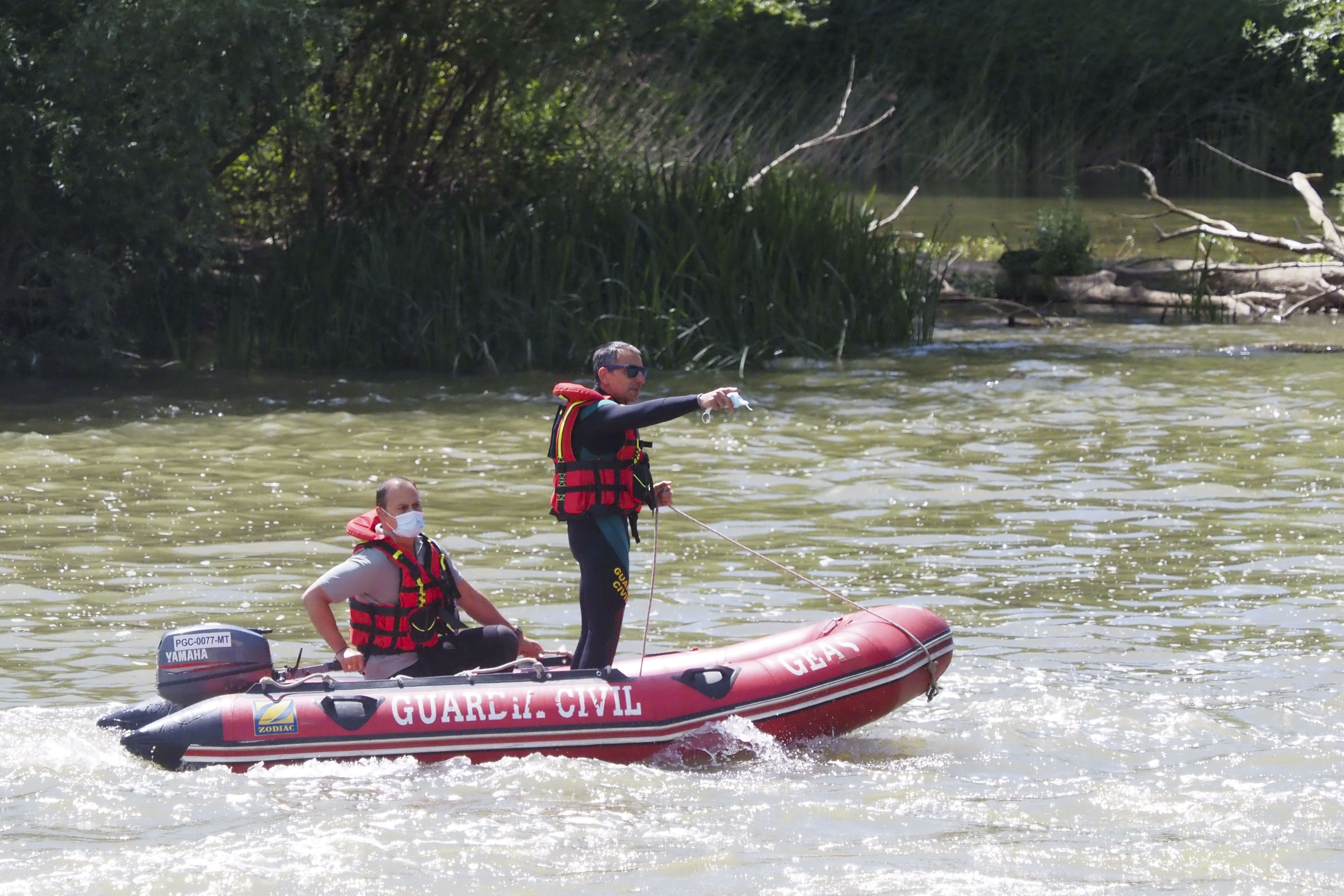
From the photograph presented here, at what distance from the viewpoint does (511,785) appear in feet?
18.7

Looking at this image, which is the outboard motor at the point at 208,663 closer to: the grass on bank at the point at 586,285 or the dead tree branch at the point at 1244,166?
the grass on bank at the point at 586,285

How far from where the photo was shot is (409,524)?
606 centimetres

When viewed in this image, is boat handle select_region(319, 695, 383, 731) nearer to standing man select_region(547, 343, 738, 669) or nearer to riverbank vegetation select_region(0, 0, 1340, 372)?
standing man select_region(547, 343, 738, 669)

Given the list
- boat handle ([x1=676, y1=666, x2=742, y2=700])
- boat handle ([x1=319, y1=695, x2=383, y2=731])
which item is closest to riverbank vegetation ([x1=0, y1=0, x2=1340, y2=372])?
boat handle ([x1=676, y1=666, x2=742, y2=700])

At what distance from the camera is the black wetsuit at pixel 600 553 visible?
6.23m

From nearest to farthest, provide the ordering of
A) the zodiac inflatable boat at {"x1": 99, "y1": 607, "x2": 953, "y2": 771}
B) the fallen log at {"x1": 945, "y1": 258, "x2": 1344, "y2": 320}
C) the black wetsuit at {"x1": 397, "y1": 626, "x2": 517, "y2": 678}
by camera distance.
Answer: the zodiac inflatable boat at {"x1": 99, "y1": 607, "x2": 953, "y2": 771} < the black wetsuit at {"x1": 397, "y1": 626, "x2": 517, "y2": 678} < the fallen log at {"x1": 945, "y1": 258, "x2": 1344, "y2": 320}

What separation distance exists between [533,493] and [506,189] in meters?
6.62

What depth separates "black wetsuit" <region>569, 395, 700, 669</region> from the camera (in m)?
6.23

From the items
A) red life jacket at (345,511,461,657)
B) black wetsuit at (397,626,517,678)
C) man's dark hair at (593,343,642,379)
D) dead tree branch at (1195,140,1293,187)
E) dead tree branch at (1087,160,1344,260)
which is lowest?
black wetsuit at (397,626,517,678)

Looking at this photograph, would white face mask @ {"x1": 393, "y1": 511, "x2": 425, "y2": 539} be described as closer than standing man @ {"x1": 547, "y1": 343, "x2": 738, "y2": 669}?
Yes

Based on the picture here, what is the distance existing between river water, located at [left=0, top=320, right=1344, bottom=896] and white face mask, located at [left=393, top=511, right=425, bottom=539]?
2.65 ft

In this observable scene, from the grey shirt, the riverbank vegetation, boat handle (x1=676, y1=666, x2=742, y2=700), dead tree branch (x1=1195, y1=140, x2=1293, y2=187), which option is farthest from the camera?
dead tree branch (x1=1195, y1=140, x2=1293, y2=187)

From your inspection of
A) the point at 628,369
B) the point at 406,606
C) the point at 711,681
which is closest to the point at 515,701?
the point at 406,606

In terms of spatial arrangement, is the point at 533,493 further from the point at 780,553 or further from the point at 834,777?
the point at 834,777
